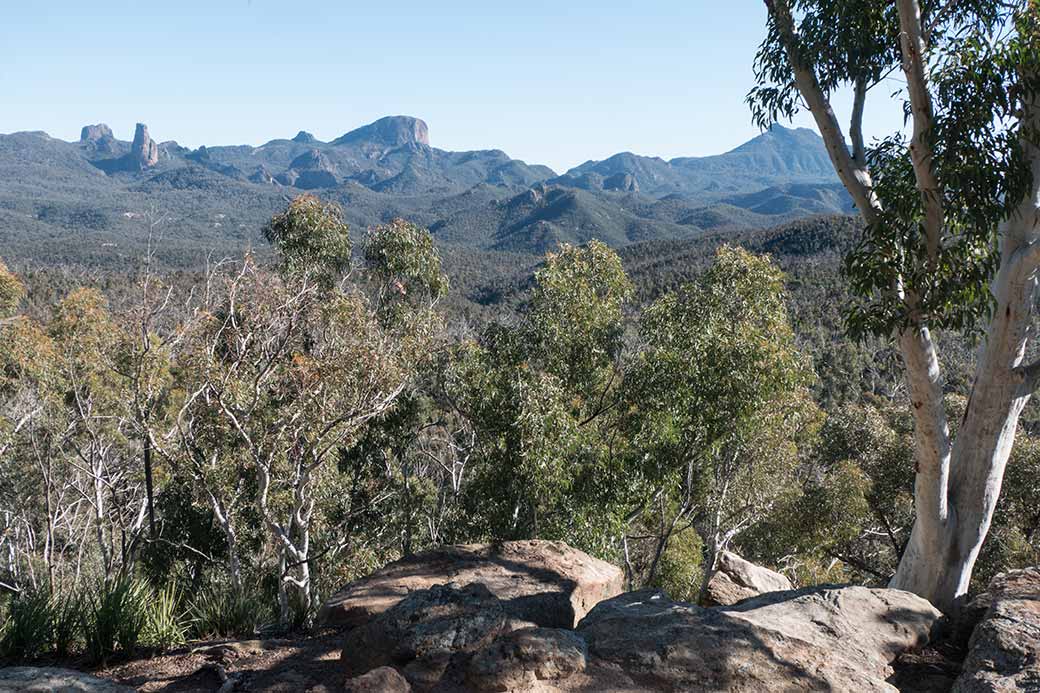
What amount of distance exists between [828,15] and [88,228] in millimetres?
194022

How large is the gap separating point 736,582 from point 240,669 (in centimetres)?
644

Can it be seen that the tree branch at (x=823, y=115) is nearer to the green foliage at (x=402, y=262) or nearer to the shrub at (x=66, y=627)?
the shrub at (x=66, y=627)

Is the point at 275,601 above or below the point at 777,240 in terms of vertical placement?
below

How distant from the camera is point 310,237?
52.6 ft

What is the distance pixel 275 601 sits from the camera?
9.70 meters

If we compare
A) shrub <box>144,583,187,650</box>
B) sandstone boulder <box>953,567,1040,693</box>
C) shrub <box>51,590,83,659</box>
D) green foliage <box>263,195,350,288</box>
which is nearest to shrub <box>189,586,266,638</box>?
shrub <box>144,583,187,650</box>

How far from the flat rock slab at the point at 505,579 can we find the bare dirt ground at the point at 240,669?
72cm

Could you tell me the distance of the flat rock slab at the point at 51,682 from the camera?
4.42 meters

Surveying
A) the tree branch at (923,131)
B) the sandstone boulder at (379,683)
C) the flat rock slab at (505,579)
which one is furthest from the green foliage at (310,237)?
the tree branch at (923,131)

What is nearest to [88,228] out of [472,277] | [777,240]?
[472,277]

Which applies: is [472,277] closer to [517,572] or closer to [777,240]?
[777,240]

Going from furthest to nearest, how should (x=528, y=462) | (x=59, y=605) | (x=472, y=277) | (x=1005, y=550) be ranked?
(x=472, y=277) → (x=1005, y=550) → (x=528, y=462) → (x=59, y=605)

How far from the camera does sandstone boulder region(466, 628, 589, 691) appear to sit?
4.57 meters

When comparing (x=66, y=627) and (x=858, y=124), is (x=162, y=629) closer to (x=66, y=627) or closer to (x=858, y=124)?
(x=66, y=627)
